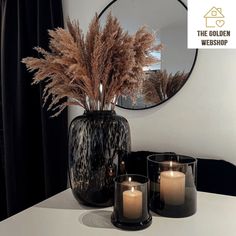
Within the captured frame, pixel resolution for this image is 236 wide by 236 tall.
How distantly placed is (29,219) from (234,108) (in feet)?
3.38

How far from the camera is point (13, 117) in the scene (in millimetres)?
1941

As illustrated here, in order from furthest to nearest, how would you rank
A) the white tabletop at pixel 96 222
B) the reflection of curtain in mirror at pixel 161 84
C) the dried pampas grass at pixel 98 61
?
the reflection of curtain in mirror at pixel 161 84 → the dried pampas grass at pixel 98 61 → the white tabletop at pixel 96 222

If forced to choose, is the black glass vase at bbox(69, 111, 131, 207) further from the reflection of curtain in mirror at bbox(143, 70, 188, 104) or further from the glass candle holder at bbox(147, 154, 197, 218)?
the reflection of curtain in mirror at bbox(143, 70, 188, 104)

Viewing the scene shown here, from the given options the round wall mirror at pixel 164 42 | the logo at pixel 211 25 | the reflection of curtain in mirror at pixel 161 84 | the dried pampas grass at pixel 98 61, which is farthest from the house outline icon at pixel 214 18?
the dried pampas grass at pixel 98 61

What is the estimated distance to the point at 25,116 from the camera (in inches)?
76.7

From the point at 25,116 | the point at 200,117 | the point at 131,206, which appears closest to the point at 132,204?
the point at 131,206

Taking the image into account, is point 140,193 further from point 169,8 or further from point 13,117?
point 13,117

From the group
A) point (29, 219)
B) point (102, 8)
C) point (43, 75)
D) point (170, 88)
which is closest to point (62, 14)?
point (102, 8)

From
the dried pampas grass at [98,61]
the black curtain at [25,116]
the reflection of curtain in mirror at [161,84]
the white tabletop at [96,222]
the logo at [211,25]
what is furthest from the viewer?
the black curtain at [25,116]

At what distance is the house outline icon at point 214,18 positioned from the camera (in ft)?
4.95

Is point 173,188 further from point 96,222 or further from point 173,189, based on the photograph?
point 96,222

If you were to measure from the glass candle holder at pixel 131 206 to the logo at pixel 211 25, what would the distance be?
2.80ft

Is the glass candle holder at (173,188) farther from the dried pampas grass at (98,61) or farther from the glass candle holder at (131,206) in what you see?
the dried pampas grass at (98,61)

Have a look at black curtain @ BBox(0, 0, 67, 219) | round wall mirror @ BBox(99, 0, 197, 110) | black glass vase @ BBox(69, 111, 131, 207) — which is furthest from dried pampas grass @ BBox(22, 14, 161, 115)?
black curtain @ BBox(0, 0, 67, 219)
